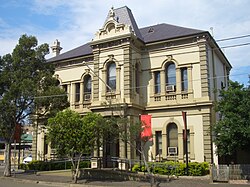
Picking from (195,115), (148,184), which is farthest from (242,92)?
(148,184)

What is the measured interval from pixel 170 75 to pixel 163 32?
14.7 feet

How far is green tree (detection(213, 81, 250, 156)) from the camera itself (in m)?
18.5

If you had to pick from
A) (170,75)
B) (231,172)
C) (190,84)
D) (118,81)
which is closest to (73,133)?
(118,81)

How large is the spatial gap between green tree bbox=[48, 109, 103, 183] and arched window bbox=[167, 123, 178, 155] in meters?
7.55

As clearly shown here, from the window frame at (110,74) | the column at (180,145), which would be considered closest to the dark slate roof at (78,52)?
the window frame at (110,74)

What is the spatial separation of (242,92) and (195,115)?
5.96m

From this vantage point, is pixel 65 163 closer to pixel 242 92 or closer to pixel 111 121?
pixel 111 121

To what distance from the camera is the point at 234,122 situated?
61.3 ft

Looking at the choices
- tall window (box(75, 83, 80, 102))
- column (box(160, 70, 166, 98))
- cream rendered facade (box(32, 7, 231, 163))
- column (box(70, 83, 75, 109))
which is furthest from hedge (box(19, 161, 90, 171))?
column (box(160, 70, 166, 98))

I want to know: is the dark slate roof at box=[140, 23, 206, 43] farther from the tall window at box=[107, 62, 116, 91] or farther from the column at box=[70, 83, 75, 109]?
the column at box=[70, 83, 75, 109]

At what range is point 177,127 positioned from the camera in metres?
25.4

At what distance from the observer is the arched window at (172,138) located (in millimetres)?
25281

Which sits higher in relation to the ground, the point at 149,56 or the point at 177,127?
the point at 149,56

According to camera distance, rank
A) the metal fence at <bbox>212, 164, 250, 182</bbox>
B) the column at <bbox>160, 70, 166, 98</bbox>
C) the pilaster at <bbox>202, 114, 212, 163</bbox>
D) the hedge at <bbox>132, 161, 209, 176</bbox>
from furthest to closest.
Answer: the column at <bbox>160, 70, 166, 98</bbox> < the pilaster at <bbox>202, 114, 212, 163</bbox> < the hedge at <bbox>132, 161, 209, 176</bbox> < the metal fence at <bbox>212, 164, 250, 182</bbox>
